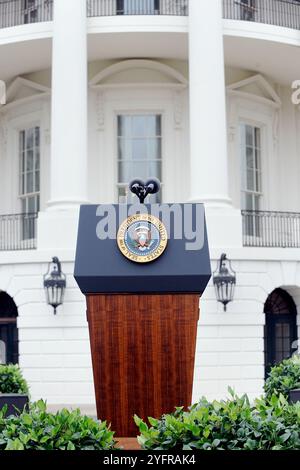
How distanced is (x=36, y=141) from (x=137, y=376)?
1506cm

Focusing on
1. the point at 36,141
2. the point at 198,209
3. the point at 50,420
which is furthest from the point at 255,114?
the point at 50,420

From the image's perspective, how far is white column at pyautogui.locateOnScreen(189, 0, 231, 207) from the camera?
2033 centimetres

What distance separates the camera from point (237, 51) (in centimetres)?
2289

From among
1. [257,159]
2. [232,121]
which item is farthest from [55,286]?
[257,159]

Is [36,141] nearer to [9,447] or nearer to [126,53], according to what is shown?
[126,53]

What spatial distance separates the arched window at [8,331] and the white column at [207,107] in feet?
17.8

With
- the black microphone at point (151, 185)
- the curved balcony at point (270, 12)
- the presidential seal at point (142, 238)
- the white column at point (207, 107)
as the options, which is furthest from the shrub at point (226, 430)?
the curved balcony at point (270, 12)

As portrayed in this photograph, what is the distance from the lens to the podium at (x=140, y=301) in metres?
10.4

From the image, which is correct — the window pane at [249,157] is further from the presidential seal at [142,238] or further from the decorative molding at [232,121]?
the presidential seal at [142,238]

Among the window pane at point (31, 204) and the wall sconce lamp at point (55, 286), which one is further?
the window pane at point (31, 204)

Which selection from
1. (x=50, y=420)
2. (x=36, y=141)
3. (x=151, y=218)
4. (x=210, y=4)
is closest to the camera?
(x=50, y=420)

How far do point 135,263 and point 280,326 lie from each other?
13.4 metres

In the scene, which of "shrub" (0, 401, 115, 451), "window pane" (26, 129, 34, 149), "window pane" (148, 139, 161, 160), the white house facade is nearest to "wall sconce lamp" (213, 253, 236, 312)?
the white house facade

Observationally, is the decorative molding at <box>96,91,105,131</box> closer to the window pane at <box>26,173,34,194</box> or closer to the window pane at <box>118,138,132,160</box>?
the window pane at <box>118,138,132,160</box>
